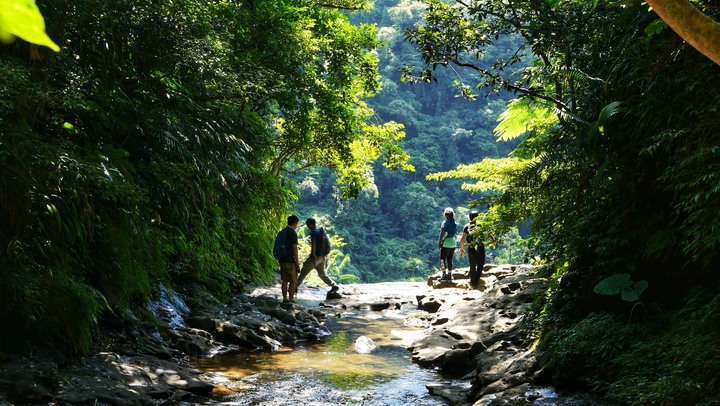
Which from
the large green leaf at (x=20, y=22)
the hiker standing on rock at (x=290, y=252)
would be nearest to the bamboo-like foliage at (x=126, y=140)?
the hiker standing on rock at (x=290, y=252)

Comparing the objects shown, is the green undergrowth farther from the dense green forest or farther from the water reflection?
the water reflection

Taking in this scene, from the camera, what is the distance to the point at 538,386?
17.6 feet

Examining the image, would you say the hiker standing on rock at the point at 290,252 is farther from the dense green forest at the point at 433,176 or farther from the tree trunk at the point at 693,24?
the tree trunk at the point at 693,24

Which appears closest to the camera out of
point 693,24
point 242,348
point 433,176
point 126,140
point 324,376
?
point 693,24

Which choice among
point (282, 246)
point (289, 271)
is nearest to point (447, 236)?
point (289, 271)

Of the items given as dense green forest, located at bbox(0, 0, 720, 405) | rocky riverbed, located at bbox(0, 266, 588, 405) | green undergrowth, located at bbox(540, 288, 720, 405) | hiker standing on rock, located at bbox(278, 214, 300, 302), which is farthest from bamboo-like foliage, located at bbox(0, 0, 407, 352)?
green undergrowth, located at bbox(540, 288, 720, 405)

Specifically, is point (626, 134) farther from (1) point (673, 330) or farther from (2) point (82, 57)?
(2) point (82, 57)

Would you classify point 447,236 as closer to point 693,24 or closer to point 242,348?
point 242,348

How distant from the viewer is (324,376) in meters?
7.10

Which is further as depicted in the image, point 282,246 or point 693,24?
point 282,246

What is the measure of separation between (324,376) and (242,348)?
→ 185cm

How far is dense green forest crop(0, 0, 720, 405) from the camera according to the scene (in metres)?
4.55

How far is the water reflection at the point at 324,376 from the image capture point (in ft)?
20.1

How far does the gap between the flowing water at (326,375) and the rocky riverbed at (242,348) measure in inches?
8.8
